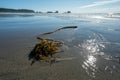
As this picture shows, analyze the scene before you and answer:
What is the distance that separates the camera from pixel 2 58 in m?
6.66

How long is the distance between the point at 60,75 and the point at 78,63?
4.21 ft

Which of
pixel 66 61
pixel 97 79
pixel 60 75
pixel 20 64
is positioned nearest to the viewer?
pixel 97 79

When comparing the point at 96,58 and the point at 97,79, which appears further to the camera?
the point at 96,58

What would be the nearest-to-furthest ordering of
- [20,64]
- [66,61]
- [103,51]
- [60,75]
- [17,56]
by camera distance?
[60,75], [20,64], [66,61], [17,56], [103,51]

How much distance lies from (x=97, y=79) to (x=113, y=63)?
164 cm

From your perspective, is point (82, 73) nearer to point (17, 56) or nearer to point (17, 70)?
point (17, 70)

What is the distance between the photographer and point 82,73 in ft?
17.1

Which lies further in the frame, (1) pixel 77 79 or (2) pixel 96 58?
(2) pixel 96 58

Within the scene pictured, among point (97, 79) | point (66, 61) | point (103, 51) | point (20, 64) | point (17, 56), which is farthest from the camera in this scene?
point (103, 51)

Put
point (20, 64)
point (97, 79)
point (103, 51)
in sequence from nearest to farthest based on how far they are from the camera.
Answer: point (97, 79) → point (20, 64) → point (103, 51)

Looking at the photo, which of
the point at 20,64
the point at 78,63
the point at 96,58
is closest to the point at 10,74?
the point at 20,64

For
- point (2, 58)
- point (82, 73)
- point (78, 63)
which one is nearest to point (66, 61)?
point (78, 63)

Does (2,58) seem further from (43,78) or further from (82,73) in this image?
(82,73)

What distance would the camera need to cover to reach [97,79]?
479 cm
